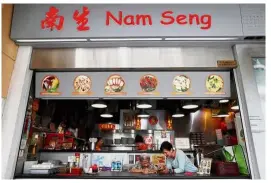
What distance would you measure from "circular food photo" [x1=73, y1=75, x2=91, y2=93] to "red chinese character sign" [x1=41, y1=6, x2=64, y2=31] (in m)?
0.88

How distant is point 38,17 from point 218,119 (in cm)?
817

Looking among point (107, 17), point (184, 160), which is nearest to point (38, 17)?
point (107, 17)

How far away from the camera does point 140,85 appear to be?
3.92 m

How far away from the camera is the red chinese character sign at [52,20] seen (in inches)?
142

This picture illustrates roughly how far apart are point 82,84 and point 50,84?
56 cm

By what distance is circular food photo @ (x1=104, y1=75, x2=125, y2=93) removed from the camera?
3.92 metres

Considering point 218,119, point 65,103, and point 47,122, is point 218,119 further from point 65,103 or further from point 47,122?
point 47,122

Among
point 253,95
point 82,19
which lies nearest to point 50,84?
point 82,19

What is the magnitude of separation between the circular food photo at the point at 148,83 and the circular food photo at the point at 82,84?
0.90 meters

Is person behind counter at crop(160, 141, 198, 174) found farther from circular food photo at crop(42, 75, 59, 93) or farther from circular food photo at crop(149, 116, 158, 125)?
circular food photo at crop(149, 116, 158, 125)

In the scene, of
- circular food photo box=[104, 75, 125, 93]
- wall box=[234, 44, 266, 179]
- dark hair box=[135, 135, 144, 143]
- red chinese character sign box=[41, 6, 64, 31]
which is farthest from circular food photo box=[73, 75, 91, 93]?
dark hair box=[135, 135, 144, 143]

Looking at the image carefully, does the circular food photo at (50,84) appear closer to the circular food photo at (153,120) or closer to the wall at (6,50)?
the wall at (6,50)

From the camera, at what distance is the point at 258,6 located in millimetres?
3604
